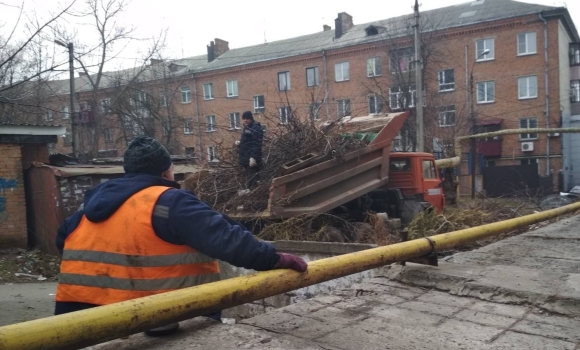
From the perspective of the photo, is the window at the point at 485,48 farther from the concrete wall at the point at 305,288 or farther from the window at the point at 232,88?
the concrete wall at the point at 305,288

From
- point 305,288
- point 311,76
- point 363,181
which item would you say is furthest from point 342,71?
point 305,288

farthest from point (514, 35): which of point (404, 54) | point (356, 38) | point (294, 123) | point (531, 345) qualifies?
point (531, 345)

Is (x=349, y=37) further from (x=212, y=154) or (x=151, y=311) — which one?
(x=151, y=311)

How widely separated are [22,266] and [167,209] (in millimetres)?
8566

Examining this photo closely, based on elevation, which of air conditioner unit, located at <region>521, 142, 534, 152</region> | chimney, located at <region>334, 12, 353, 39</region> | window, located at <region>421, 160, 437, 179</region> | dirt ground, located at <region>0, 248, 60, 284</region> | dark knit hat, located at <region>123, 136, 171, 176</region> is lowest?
dirt ground, located at <region>0, 248, 60, 284</region>

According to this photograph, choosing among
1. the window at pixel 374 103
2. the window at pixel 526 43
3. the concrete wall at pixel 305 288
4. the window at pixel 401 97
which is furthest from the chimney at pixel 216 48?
the concrete wall at pixel 305 288

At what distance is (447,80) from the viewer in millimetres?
32875

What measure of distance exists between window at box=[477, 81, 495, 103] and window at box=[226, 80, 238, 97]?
1749 cm

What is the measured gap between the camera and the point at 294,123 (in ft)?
30.4

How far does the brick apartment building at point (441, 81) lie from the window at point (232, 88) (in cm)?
263

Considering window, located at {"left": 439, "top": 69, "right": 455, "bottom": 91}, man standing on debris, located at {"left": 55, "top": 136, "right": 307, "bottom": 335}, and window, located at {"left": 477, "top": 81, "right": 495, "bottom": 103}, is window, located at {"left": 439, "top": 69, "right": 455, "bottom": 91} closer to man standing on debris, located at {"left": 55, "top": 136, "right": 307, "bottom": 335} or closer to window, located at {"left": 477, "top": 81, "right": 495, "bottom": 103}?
window, located at {"left": 477, "top": 81, "right": 495, "bottom": 103}

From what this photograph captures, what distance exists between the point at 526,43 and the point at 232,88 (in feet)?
67.4

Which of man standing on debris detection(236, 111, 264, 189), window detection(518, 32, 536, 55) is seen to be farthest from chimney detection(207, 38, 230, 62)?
man standing on debris detection(236, 111, 264, 189)

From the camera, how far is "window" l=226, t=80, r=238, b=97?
39.4 metres
